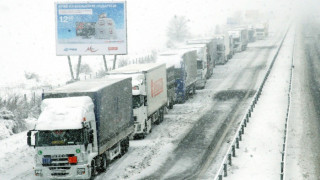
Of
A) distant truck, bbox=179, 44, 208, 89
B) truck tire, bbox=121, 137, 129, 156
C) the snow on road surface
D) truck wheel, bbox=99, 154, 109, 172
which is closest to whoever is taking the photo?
the snow on road surface

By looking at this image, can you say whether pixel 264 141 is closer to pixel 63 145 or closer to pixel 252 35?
pixel 63 145

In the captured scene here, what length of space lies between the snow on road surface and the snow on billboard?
10.8 meters

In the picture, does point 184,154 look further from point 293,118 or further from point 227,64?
point 227,64

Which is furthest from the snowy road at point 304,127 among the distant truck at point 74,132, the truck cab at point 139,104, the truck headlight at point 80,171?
the truck cab at point 139,104

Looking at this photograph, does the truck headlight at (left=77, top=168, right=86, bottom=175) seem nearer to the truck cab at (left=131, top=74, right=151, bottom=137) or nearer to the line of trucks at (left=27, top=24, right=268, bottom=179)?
the line of trucks at (left=27, top=24, right=268, bottom=179)

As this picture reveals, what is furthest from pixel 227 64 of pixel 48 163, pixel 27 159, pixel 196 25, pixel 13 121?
pixel 196 25

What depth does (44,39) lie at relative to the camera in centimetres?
11394

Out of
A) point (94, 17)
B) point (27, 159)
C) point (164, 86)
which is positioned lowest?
point (27, 159)

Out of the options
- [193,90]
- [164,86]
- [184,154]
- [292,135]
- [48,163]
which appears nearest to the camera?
[48,163]

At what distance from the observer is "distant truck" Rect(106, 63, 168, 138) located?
2552cm

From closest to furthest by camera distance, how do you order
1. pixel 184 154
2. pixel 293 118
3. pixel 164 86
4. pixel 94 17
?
pixel 184 154 → pixel 293 118 → pixel 164 86 → pixel 94 17

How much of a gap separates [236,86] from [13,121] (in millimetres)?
21987

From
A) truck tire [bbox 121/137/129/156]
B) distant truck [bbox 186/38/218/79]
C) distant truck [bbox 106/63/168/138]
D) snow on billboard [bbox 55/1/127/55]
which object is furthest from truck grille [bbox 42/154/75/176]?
distant truck [bbox 186/38/218/79]

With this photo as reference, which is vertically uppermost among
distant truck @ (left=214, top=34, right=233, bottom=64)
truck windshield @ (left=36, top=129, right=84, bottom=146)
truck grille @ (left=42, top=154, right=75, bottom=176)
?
distant truck @ (left=214, top=34, right=233, bottom=64)
